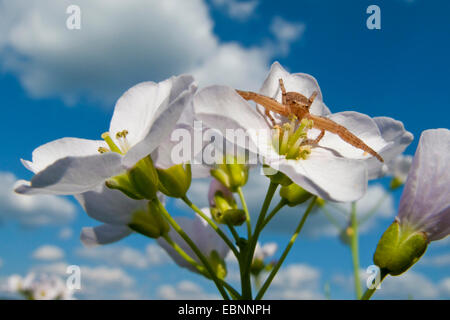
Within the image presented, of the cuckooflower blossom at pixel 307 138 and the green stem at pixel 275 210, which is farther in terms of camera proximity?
the green stem at pixel 275 210

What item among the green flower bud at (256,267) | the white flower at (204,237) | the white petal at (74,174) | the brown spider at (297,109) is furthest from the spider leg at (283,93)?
the green flower bud at (256,267)

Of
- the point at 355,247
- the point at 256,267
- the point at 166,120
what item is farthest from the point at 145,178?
the point at 355,247

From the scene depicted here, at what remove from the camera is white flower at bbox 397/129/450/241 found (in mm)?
680

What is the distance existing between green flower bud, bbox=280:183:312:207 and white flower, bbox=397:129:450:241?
175 millimetres

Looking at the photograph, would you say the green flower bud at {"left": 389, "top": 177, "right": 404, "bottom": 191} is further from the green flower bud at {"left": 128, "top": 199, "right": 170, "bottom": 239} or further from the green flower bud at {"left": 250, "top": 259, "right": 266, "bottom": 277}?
the green flower bud at {"left": 128, "top": 199, "right": 170, "bottom": 239}

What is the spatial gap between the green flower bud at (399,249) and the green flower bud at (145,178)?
1.39ft

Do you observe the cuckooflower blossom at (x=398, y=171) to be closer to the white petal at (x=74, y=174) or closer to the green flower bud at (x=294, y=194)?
the green flower bud at (x=294, y=194)

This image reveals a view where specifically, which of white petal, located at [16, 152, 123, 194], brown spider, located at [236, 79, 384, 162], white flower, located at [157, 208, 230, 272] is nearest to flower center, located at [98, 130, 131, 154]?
white petal, located at [16, 152, 123, 194]

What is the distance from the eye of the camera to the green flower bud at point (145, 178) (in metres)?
0.68

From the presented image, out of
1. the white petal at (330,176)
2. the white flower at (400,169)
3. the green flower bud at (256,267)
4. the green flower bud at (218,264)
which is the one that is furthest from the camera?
the white flower at (400,169)
